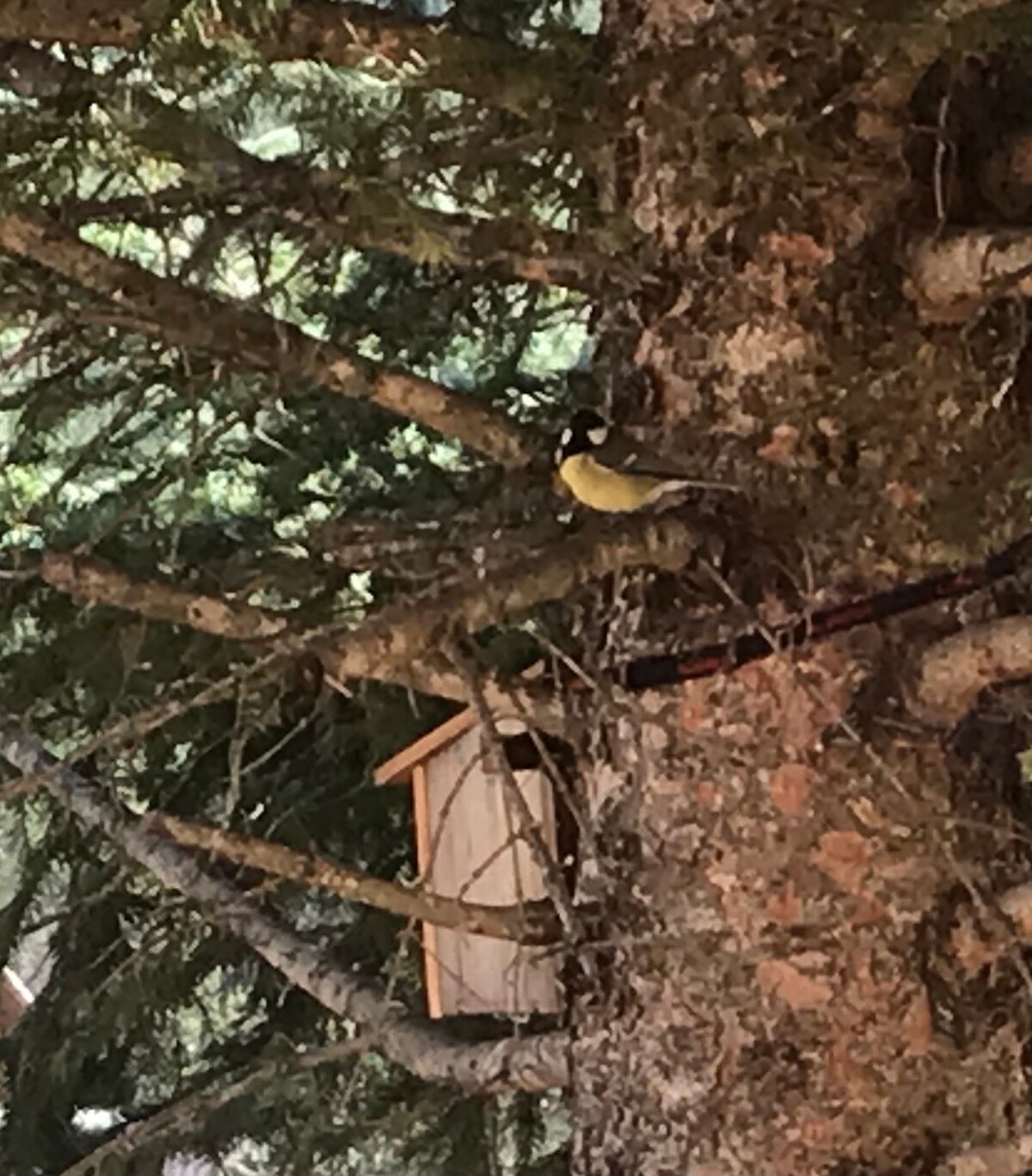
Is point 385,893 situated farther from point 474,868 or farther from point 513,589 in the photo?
point 474,868

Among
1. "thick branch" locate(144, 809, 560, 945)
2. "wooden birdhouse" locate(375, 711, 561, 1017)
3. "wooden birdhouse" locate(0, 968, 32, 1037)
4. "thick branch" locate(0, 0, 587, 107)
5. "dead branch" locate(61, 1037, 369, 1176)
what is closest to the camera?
"thick branch" locate(0, 0, 587, 107)

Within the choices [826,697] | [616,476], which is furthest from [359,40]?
[826,697]

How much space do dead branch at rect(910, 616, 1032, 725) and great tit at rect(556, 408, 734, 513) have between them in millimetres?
172

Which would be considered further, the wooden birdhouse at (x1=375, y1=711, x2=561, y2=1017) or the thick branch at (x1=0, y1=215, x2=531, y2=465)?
the wooden birdhouse at (x1=375, y1=711, x2=561, y2=1017)

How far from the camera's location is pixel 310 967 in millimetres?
1707

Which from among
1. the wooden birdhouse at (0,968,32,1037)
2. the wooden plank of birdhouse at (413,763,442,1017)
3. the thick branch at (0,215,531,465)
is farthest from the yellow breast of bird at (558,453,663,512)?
the wooden birdhouse at (0,968,32,1037)

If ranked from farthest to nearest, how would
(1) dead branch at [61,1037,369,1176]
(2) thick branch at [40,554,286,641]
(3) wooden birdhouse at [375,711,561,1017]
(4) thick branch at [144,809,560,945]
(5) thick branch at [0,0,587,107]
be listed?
(3) wooden birdhouse at [375,711,561,1017], (1) dead branch at [61,1037,369,1176], (4) thick branch at [144,809,560,945], (2) thick branch at [40,554,286,641], (5) thick branch at [0,0,587,107]

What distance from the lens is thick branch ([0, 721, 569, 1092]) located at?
4.86 ft

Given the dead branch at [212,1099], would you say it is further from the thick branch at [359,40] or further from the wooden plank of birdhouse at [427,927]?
the thick branch at [359,40]

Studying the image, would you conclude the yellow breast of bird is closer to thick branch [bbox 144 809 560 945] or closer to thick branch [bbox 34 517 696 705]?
thick branch [bbox 34 517 696 705]

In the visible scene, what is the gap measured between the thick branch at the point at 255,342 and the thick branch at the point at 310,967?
0.38 metres

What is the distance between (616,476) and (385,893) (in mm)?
367

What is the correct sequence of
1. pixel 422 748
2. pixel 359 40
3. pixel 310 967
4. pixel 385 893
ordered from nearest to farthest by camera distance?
1. pixel 359 40
2. pixel 385 893
3. pixel 310 967
4. pixel 422 748

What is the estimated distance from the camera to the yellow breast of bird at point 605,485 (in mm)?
1257
